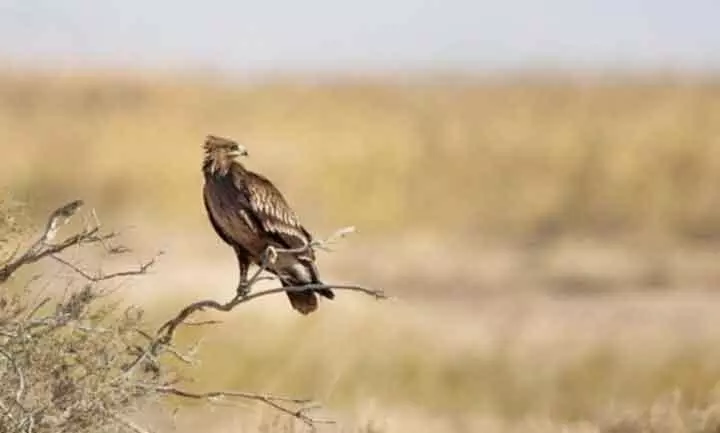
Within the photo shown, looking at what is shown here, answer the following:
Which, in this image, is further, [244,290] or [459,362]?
[459,362]

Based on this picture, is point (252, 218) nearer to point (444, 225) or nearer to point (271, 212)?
point (271, 212)

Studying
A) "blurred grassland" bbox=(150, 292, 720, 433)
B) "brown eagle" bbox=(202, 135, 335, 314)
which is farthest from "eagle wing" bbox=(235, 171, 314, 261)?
"blurred grassland" bbox=(150, 292, 720, 433)

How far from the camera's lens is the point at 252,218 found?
6629mm

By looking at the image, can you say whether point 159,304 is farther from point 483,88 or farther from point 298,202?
point 483,88

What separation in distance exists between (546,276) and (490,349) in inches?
196

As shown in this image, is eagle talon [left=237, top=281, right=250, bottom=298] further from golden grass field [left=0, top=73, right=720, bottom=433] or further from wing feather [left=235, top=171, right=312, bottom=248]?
golden grass field [left=0, top=73, right=720, bottom=433]

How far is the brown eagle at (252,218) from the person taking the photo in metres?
6.55

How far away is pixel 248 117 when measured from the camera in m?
28.3

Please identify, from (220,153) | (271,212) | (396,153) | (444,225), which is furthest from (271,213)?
(396,153)

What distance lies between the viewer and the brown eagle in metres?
6.55

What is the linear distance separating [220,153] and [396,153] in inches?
770

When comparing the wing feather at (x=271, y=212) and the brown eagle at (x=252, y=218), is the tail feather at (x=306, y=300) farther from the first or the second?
the wing feather at (x=271, y=212)

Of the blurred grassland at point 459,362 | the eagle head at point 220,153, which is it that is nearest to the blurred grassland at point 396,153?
the blurred grassland at point 459,362

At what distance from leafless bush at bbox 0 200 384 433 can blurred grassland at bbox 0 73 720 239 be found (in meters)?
14.9
